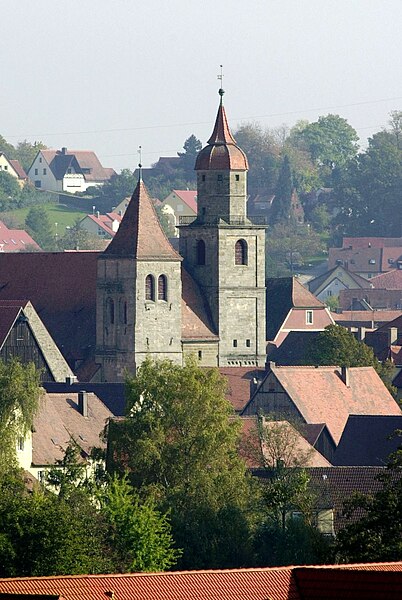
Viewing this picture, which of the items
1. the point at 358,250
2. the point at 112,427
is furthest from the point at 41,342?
the point at 358,250

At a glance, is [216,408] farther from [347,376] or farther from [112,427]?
[347,376]

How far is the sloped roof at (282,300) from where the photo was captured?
407ft

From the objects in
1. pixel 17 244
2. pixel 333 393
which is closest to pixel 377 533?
pixel 333 393

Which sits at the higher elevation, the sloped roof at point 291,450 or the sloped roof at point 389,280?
the sloped roof at point 389,280

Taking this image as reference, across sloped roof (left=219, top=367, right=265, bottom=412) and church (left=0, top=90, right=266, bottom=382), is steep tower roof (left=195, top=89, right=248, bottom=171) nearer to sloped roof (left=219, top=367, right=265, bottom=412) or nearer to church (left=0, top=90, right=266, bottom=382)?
church (left=0, top=90, right=266, bottom=382)

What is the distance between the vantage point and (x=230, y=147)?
10644cm

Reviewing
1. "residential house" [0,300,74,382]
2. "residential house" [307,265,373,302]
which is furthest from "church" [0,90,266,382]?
"residential house" [307,265,373,302]

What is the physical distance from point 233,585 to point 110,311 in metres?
64.8

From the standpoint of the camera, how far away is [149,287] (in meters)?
100

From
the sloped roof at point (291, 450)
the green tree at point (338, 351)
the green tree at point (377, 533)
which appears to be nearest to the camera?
the green tree at point (377, 533)

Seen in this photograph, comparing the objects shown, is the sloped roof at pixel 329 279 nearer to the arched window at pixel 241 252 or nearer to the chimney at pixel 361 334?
the chimney at pixel 361 334

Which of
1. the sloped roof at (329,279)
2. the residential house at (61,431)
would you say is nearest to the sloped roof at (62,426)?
the residential house at (61,431)

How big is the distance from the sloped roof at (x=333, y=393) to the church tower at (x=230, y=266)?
1039 centimetres

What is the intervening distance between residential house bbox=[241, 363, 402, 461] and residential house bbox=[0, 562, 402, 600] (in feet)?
168
